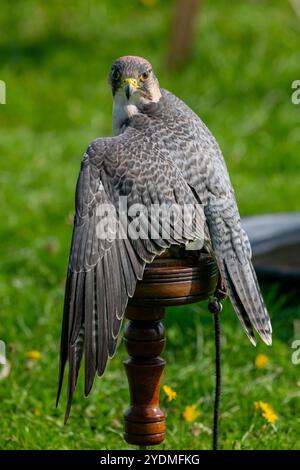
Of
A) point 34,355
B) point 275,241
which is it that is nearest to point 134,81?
point 34,355

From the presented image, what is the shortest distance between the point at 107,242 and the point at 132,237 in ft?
0.25

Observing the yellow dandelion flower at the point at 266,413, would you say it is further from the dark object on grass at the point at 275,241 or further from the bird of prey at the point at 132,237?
the dark object on grass at the point at 275,241

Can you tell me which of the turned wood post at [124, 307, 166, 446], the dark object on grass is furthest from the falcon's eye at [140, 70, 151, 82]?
the dark object on grass

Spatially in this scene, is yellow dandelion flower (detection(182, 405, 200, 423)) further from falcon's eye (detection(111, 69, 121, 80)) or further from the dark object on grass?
the dark object on grass

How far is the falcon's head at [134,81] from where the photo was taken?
2.97 metres

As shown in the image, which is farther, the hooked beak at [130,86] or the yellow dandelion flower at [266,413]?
the yellow dandelion flower at [266,413]

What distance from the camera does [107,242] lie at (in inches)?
102

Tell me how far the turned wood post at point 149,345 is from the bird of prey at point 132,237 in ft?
0.24

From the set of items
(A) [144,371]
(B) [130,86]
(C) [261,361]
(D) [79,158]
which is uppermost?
(D) [79,158]

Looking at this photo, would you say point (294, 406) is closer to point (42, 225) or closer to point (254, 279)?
point (254, 279)

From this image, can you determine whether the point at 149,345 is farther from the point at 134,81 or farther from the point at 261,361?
the point at 261,361

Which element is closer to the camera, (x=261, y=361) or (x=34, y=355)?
(x=34, y=355)

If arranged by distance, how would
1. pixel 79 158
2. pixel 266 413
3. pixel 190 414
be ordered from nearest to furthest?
pixel 266 413 → pixel 190 414 → pixel 79 158

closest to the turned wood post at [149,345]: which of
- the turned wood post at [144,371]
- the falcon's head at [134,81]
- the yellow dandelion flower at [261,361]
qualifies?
the turned wood post at [144,371]
